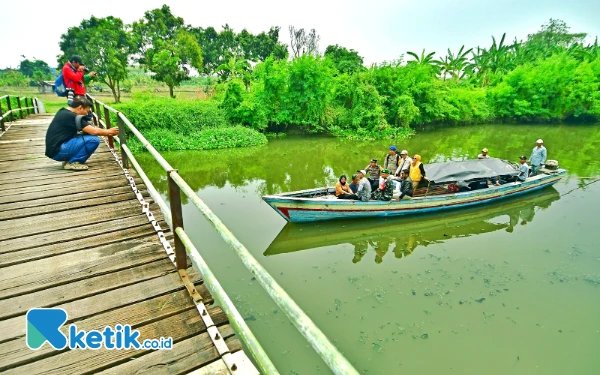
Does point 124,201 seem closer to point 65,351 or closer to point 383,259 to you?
point 65,351

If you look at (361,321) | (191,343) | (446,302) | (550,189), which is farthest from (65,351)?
(550,189)

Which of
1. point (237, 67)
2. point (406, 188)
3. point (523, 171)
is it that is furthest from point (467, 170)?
point (237, 67)

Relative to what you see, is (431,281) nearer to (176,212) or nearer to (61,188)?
(176,212)

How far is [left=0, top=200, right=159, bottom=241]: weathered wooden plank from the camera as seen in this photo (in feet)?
9.90

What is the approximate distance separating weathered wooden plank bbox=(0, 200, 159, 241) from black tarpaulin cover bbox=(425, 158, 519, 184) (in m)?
7.82

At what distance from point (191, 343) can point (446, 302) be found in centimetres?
472

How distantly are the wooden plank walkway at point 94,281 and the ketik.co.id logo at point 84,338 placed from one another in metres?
0.04

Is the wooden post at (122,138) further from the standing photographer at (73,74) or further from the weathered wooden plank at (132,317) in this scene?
the standing photographer at (73,74)

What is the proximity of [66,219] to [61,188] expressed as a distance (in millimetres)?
987

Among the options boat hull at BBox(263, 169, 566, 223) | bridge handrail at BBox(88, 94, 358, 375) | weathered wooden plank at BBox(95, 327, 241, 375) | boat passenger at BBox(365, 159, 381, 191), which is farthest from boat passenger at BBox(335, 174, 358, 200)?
weathered wooden plank at BBox(95, 327, 241, 375)

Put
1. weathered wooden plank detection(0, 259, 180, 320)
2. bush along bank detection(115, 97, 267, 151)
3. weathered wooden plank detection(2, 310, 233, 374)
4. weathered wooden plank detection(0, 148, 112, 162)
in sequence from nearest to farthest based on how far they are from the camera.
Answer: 1. weathered wooden plank detection(2, 310, 233, 374)
2. weathered wooden plank detection(0, 259, 180, 320)
3. weathered wooden plank detection(0, 148, 112, 162)
4. bush along bank detection(115, 97, 267, 151)

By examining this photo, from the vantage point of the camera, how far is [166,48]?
83.1 feet

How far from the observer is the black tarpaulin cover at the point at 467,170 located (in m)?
9.12

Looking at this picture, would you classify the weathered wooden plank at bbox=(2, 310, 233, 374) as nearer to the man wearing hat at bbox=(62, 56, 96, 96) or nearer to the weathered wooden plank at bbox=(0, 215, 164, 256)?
the weathered wooden plank at bbox=(0, 215, 164, 256)
